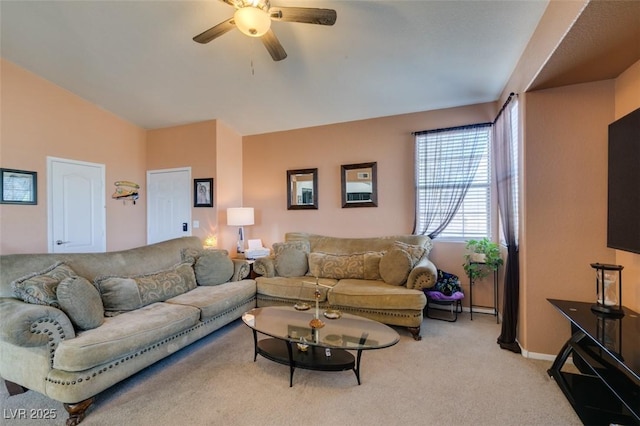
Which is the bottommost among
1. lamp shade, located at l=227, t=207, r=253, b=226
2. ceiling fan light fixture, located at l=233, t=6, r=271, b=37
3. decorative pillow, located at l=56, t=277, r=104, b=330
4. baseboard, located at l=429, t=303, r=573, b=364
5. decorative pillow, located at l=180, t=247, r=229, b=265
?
baseboard, located at l=429, t=303, r=573, b=364

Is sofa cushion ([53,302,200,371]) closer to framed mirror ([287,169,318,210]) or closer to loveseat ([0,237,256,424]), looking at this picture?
loveseat ([0,237,256,424])

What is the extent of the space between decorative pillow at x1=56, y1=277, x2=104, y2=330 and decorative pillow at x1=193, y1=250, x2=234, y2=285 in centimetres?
121

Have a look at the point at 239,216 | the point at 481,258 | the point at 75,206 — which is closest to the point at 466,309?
the point at 481,258

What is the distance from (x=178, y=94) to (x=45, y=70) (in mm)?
1578

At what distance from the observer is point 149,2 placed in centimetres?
260

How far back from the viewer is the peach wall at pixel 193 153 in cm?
456

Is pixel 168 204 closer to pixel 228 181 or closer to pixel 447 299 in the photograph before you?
pixel 228 181

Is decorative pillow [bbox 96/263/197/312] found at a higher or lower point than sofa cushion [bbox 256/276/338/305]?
higher

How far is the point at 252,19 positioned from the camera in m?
1.92

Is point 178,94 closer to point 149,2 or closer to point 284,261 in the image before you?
point 149,2

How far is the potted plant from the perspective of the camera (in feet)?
10.9

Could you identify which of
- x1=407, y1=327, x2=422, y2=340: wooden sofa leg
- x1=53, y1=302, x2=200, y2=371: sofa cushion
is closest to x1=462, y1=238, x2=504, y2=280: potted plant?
x1=407, y1=327, x2=422, y2=340: wooden sofa leg

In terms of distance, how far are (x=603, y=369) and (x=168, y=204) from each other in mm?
5484

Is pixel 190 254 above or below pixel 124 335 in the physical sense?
above
